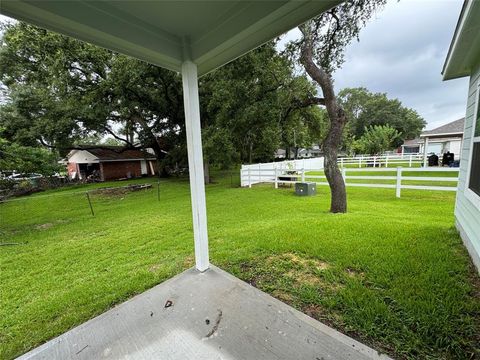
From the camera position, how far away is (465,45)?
8.05ft

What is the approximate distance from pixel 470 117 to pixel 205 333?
432 cm

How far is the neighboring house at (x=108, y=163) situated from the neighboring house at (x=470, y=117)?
64.1 feet

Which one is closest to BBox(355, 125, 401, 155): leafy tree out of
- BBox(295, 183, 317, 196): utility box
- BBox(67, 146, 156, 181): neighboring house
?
BBox(295, 183, 317, 196): utility box

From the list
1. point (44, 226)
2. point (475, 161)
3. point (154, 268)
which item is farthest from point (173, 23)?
point (44, 226)

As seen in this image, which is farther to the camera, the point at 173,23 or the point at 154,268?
the point at 154,268

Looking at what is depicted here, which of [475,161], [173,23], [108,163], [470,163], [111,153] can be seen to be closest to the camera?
[173,23]

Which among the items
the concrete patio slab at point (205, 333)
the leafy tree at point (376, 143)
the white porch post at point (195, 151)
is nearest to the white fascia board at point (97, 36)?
the white porch post at point (195, 151)

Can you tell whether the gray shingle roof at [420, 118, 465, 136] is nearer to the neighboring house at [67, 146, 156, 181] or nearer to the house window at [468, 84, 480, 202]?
the house window at [468, 84, 480, 202]

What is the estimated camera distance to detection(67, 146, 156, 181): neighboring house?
18.9 meters

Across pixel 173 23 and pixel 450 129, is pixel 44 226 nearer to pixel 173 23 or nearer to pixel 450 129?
pixel 173 23

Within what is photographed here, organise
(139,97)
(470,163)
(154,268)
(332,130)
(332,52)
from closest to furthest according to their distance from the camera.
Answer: (470,163) → (154,268) → (332,130) → (332,52) → (139,97)

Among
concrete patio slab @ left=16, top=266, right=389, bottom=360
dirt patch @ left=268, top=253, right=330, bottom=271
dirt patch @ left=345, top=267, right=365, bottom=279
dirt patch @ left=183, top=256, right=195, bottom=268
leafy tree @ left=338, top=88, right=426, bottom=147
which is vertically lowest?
dirt patch @ left=183, top=256, right=195, bottom=268

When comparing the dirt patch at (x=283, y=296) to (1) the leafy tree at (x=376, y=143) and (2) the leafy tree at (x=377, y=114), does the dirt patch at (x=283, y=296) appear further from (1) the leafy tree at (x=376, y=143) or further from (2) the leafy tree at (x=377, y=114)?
(2) the leafy tree at (x=377, y=114)

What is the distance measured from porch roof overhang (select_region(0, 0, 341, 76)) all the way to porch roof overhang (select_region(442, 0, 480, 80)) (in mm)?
1666
